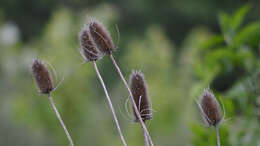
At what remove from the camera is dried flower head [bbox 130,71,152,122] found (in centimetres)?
127

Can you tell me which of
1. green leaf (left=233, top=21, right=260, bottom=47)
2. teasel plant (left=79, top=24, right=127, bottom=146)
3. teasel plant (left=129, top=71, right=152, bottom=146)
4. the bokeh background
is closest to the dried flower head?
teasel plant (left=129, top=71, right=152, bottom=146)

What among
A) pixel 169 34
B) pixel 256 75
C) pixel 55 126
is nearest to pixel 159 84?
pixel 55 126

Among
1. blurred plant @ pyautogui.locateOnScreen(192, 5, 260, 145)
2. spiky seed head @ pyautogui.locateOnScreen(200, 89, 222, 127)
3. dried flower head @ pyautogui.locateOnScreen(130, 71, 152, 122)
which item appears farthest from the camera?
blurred plant @ pyautogui.locateOnScreen(192, 5, 260, 145)

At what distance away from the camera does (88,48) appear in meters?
1.30

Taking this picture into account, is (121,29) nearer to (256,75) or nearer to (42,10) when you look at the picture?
(42,10)

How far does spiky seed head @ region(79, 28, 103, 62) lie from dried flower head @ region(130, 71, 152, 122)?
0.11 metres

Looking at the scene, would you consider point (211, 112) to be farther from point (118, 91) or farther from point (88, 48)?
point (118, 91)

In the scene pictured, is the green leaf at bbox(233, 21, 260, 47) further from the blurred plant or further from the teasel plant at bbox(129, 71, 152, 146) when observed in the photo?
the teasel plant at bbox(129, 71, 152, 146)

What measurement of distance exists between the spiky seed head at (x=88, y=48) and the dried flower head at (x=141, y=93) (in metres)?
0.11

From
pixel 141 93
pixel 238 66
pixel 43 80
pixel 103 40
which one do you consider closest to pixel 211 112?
pixel 141 93

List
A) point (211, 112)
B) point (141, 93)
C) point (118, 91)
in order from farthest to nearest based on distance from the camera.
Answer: point (118, 91) < point (141, 93) < point (211, 112)

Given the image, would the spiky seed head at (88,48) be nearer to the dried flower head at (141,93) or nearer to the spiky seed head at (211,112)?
the dried flower head at (141,93)

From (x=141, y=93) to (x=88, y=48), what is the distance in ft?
0.62

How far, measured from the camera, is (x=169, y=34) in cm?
1603
